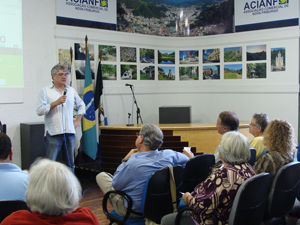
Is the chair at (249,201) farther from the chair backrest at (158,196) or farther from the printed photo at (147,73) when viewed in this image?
the printed photo at (147,73)

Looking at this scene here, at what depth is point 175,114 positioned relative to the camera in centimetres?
627

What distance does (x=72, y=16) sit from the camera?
19.4ft

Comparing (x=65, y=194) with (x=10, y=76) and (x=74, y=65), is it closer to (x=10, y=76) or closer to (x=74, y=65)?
(x=10, y=76)

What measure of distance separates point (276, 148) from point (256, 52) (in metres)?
4.99

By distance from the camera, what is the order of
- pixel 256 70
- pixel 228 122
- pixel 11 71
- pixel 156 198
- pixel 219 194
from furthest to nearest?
pixel 256 70 < pixel 11 71 < pixel 228 122 < pixel 156 198 < pixel 219 194

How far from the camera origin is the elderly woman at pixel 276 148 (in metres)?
2.43

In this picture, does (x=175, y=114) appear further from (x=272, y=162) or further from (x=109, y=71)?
(x=272, y=162)

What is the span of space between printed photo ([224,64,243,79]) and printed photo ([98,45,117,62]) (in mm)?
2821

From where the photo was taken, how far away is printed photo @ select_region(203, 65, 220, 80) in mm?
7367

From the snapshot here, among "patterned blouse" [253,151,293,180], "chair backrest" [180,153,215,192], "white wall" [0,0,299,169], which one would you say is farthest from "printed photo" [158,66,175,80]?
"patterned blouse" [253,151,293,180]

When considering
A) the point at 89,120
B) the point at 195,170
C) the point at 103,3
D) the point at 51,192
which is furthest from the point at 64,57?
the point at 51,192

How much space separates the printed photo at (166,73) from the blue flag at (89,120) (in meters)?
2.27

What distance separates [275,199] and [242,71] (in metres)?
5.21

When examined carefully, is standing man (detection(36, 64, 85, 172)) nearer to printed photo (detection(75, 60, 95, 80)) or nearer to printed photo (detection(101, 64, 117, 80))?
printed photo (detection(75, 60, 95, 80))
